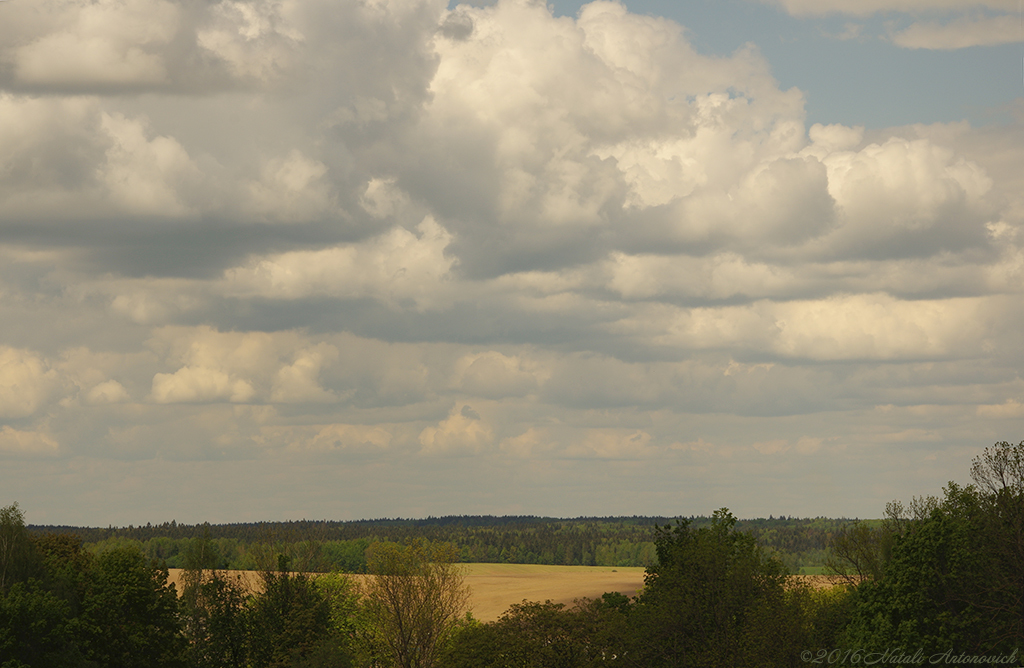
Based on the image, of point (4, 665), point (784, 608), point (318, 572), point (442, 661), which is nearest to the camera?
point (4, 665)

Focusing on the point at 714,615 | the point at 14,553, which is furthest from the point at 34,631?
the point at 714,615

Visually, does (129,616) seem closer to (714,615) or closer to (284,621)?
(284,621)

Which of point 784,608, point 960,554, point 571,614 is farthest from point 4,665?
point 960,554

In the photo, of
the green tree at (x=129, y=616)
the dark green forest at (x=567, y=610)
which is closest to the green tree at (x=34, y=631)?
the dark green forest at (x=567, y=610)

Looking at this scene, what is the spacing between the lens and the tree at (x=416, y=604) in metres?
95.8

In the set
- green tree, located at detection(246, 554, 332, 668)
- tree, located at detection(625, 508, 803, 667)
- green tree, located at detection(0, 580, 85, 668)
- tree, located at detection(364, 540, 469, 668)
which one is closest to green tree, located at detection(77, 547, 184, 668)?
green tree, located at detection(0, 580, 85, 668)

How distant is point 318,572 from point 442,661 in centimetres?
2726

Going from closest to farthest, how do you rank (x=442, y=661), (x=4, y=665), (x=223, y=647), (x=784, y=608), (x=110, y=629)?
(x=4, y=665) → (x=784, y=608) → (x=110, y=629) → (x=442, y=661) → (x=223, y=647)

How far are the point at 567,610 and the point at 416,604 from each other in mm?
15405

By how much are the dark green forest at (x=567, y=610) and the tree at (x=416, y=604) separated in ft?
0.47

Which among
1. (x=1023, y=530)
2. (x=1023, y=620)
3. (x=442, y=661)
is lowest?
(x=442, y=661)

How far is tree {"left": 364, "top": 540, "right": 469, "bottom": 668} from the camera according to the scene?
314ft

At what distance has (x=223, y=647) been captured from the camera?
323ft

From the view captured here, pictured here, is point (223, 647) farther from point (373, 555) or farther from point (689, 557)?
point (689, 557)
